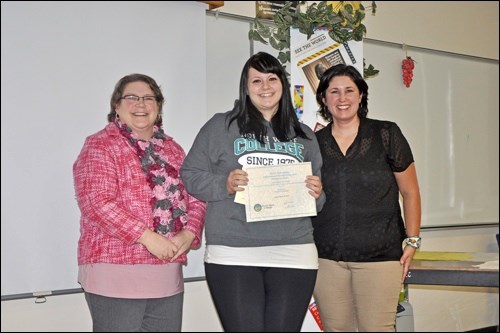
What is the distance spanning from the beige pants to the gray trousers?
635mm

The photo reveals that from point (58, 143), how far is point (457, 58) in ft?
10.7

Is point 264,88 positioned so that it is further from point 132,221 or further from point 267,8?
point 267,8

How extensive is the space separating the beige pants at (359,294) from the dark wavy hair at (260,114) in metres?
0.57

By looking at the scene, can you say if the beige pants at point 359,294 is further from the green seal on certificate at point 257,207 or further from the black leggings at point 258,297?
the green seal on certificate at point 257,207

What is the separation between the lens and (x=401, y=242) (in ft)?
8.09

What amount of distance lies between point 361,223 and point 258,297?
561mm

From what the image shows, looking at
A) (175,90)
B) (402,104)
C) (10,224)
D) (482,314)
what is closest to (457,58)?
(402,104)

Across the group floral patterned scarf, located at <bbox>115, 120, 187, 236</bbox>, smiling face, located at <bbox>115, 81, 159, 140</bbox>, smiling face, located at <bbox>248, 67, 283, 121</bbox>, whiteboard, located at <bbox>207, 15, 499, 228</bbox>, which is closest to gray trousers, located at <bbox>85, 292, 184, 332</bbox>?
floral patterned scarf, located at <bbox>115, 120, 187, 236</bbox>

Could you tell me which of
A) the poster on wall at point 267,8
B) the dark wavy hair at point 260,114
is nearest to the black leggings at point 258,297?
the dark wavy hair at point 260,114

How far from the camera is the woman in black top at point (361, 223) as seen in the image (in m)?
2.37

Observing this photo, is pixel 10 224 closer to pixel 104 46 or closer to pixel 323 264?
pixel 104 46

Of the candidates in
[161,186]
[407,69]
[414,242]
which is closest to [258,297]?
[161,186]

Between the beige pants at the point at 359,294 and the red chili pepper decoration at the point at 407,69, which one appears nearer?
the beige pants at the point at 359,294

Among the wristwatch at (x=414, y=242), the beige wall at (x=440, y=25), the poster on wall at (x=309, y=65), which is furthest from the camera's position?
the beige wall at (x=440, y=25)
